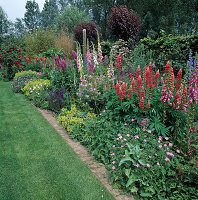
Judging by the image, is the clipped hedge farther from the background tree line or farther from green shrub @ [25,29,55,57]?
the background tree line

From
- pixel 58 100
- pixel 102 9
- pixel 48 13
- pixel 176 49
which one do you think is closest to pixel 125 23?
pixel 176 49

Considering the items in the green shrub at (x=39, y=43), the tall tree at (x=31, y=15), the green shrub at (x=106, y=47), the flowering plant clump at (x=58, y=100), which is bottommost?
the flowering plant clump at (x=58, y=100)

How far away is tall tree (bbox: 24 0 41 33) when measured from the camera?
52375 millimetres

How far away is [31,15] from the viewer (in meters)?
53.4

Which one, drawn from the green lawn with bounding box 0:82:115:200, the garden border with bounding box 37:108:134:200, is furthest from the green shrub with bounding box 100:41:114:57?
the green lawn with bounding box 0:82:115:200

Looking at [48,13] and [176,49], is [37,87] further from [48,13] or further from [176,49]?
[48,13]

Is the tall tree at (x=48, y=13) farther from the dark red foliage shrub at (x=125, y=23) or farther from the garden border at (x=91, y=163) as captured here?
the garden border at (x=91, y=163)

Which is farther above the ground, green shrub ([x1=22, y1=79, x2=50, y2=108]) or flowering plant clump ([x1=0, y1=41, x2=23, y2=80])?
flowering plant clump ([x1=0, y1=41, x2=23, y2=80])

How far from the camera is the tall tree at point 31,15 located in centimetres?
5238

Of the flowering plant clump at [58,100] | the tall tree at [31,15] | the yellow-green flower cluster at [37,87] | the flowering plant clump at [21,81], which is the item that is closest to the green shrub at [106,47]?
the flowering plant clump at [21,81]

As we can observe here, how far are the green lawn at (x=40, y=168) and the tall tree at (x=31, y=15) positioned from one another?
55323mm

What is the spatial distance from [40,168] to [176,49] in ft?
20.0

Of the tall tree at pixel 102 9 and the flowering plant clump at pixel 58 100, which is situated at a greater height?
the tall tree at pixel 102 9

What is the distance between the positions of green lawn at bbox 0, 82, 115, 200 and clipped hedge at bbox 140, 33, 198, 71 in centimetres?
478
